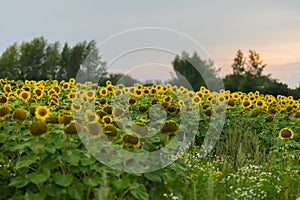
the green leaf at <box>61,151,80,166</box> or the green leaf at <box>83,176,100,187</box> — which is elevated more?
the green leaf at <box>61,151,80,166</box>

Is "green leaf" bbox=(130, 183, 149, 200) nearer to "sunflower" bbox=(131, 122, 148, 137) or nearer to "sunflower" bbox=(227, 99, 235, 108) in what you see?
"sunflower" bbox=(131, 122, 148, 137)

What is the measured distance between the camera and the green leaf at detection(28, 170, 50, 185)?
388 centimetres

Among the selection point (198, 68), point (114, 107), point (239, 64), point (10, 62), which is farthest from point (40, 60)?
point (114, 107)

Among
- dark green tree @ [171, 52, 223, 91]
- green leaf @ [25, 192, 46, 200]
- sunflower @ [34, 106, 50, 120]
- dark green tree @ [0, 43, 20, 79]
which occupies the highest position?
dark green tree @ [0, 43, 20, 79]

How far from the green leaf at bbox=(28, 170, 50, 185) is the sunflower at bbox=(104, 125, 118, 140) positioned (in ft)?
1.90

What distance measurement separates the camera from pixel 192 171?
5.89 metres

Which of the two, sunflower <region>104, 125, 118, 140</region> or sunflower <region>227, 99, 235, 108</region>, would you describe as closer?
sunflower <region>104, 125, 118, 140</region>

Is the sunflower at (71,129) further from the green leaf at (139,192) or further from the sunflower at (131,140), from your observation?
the green leaf at (139,192)

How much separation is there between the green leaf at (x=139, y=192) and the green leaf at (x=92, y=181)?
274 millimetres

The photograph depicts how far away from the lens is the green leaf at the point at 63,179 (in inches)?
154

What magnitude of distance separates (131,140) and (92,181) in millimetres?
450

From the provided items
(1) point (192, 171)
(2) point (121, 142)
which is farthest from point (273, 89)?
(2) point (121, 142)

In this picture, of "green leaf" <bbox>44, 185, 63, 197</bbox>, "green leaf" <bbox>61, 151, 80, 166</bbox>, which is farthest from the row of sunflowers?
"green leaf" <bbox>44, 185, 63, 197</bbox>

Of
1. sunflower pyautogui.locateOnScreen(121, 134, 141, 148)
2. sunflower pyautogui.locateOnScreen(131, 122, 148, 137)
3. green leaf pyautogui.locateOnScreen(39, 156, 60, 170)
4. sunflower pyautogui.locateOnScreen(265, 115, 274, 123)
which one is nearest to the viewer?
green leaf pyautogui.locateOnScreen(39, 156, 60, 170)
